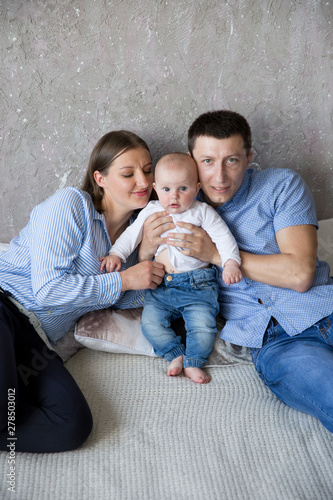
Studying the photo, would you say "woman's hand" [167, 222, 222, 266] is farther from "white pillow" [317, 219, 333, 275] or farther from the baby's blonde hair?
"white pillow" [317, 219, 333, 275]

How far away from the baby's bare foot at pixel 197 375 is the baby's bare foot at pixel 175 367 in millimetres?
32

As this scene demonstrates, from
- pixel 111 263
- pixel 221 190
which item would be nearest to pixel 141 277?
pixel 111 263

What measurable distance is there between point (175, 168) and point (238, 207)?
355 millimetres

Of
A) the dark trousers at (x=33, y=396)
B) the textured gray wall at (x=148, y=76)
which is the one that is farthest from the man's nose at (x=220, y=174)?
the dark trousers at (x=33, y=396)

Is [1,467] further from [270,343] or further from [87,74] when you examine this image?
[87,74]

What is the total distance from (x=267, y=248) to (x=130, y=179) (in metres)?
0.66

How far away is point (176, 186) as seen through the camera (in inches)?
70.9

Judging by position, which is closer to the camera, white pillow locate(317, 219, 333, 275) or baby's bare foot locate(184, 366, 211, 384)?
baby's bare foot locate(184, 366, 211, 384)

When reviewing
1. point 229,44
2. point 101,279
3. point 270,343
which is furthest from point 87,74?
point 270,343

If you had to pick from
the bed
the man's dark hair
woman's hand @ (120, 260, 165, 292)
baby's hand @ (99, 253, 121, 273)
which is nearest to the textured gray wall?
the man's dark hair

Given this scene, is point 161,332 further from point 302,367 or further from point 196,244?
point 302,367

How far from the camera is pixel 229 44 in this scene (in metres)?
2.09

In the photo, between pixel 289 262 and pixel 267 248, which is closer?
pixel 289 262

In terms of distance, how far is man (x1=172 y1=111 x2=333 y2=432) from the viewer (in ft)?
5.91
